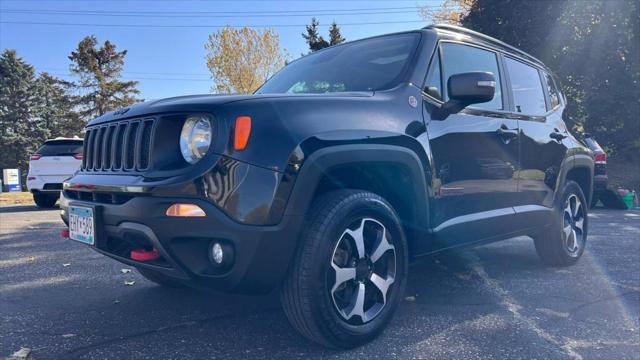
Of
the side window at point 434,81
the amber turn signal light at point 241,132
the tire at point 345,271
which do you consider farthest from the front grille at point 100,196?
the side window at point 434,81

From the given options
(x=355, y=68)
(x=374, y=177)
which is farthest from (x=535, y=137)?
(x=374, y=177)

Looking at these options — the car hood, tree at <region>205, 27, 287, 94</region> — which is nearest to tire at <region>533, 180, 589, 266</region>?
the car hood

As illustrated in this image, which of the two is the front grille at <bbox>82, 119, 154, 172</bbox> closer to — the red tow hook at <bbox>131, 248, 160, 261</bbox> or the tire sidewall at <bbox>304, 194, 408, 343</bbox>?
the red tow hook at <bbox>131, 248, 160, 261</bbox>

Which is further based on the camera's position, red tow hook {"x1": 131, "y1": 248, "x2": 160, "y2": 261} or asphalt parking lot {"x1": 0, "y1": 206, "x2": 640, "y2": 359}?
asphalt parking lot {"x1": 0, "y1": 206, "x2": 640, "y2": 359}

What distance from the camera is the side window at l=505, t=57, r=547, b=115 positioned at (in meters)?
3.88

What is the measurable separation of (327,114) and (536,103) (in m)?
2.61

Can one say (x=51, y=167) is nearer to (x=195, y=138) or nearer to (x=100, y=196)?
(x=100, y=196)

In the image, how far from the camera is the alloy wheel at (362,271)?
2.40m

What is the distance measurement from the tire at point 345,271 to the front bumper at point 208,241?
0.11 meters

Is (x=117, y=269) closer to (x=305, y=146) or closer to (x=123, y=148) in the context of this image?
(x=123, y=148)

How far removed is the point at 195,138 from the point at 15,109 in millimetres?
52881

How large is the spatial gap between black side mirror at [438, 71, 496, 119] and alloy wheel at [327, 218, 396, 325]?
3.02 ft

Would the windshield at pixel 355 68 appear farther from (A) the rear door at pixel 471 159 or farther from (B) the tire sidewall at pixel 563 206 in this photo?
(B) the tire sidewall at pixel 563 206

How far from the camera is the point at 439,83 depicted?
308 cm
